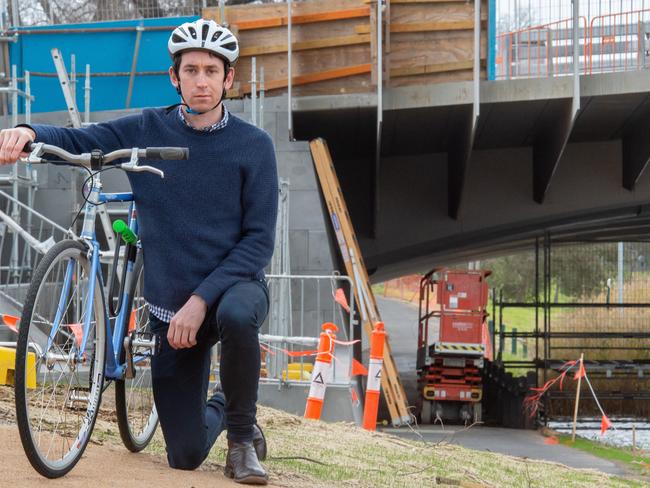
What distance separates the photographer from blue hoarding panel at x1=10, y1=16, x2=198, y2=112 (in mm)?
18469

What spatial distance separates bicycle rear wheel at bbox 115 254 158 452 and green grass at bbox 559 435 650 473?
7.20 meters

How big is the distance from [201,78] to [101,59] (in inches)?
568

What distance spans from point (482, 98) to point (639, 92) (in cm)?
231

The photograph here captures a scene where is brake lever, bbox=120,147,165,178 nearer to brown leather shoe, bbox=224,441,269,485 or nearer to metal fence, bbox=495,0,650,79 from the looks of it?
brown leather shoe, bbox=224,441,269,485

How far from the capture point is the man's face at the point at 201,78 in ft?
15.4

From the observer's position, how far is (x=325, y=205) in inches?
722

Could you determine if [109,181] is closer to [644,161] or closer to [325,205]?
[325,205]

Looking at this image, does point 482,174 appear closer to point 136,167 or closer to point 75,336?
point 75,336

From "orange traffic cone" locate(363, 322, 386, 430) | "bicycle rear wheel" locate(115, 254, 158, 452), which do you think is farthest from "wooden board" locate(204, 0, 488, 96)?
"bicycle rear wheel" locate(115, 254, 158, 452)

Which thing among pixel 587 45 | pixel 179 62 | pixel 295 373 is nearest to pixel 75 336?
pixel 179 62

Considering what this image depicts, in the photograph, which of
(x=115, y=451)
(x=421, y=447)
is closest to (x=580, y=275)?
(x=421, y=447)

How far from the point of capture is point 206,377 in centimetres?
496

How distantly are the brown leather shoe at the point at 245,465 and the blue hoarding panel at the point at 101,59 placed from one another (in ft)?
Answer: 46.6

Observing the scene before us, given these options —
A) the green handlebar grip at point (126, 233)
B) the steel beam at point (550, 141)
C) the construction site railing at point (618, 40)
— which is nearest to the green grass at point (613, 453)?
the steel beam at point (550, 141)
